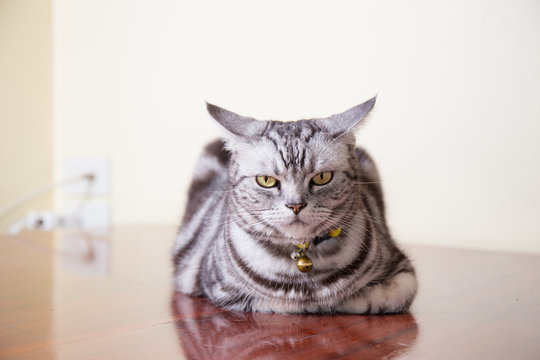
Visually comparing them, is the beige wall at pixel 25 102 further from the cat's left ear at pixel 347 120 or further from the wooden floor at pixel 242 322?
the cat's left ear at pixel 347 120

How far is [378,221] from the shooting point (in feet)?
3.43

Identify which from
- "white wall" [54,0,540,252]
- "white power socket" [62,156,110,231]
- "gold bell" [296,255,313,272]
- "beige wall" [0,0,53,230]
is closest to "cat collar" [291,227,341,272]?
"gold bell" [296,255,313,272]

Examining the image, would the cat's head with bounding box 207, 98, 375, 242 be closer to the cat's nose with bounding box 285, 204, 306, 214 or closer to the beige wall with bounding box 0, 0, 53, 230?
the cat's nose with bounding box 285, 204, 306, 214

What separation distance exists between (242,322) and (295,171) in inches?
9.9

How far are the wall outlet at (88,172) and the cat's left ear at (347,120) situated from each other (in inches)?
61.0

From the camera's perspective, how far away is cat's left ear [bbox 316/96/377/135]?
84 cm

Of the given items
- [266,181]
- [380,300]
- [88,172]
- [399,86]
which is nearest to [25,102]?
[88,172]

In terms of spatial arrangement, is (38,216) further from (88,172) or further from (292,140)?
(292,140)

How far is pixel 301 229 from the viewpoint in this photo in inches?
32.2

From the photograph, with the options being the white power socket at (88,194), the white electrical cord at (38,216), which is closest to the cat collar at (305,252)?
the white power socket at (88,194)

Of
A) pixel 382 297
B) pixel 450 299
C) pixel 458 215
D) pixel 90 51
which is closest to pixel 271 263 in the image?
pixel 382 297

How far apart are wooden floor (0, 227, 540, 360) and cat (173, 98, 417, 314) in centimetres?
4

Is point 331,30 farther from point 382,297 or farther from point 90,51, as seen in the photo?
point 90,51

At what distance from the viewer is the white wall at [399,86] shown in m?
1.29
